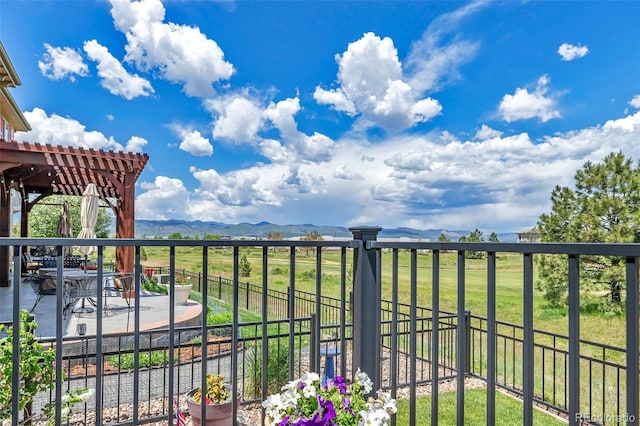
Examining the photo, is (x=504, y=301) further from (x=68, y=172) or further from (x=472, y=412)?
(x=68, y=172)

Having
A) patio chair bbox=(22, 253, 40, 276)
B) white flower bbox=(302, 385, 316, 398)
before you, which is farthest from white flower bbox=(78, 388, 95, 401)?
patio chair bbox=(22, 253, 40, 276)

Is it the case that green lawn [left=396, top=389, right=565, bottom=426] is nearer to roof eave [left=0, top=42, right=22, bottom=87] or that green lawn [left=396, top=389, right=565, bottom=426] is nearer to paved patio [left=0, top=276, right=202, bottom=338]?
paved patio [left=0, top=276, right=202, bottom=338]

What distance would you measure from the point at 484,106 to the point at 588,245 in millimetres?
24620

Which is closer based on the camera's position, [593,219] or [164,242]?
[164,242]

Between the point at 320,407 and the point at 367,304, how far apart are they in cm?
63

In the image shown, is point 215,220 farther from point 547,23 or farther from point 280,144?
point 547,23

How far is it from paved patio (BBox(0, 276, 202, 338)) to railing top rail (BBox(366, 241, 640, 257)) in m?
4.67

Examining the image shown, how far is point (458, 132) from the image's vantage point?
23.6 metres

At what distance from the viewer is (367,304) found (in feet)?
6.60

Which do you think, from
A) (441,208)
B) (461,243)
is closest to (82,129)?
(441,208)

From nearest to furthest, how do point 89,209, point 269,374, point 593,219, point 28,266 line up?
point 269,374, point 89,209, point 593,219, point 28,266

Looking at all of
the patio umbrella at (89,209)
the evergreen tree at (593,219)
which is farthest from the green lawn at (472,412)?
the patio umbrella at (89,209)

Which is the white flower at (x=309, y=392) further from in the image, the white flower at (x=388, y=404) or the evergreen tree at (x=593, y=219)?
the evergreen tree at (x=593, y=219)

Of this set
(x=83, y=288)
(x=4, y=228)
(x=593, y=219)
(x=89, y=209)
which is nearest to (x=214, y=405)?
(x=83, y=288)
